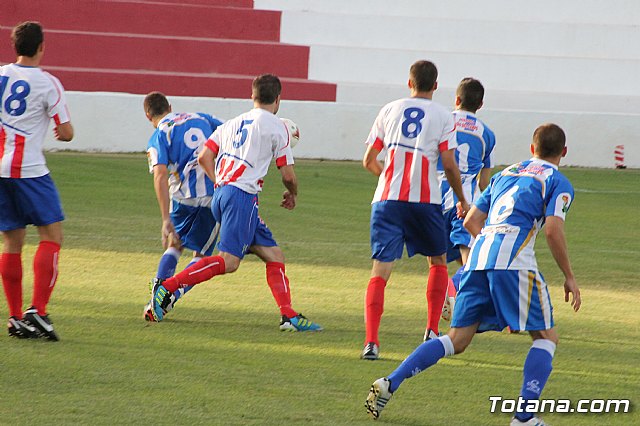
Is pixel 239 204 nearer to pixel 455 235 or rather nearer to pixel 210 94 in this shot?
pixel 455 235

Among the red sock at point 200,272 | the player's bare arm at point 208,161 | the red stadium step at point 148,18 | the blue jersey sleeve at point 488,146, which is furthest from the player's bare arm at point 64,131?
the red stadium step at point 148,18

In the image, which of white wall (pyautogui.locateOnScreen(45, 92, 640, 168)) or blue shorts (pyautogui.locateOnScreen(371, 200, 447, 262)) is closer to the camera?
blue shorts (pyautogui.locateOnScreen(371, 200, 447, 262))

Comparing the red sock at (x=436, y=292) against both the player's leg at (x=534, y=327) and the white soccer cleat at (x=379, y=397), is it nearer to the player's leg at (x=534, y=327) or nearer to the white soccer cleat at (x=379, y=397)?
the player's leg at (x=534, y=327)

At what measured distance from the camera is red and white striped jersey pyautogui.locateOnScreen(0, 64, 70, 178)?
23.2ft

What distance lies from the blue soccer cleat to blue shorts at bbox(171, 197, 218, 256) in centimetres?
97

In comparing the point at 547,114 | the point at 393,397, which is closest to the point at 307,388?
Answer: the point at 393,397

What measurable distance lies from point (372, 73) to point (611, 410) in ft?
61.3

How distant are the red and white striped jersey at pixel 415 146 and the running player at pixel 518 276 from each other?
1.16m

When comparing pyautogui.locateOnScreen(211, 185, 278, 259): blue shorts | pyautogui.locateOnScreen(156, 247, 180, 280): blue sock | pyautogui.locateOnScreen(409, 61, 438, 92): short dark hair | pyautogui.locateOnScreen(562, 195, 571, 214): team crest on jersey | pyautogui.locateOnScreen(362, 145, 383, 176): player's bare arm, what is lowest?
pyautogui.locateOnScreen(156, 247, 180, 280): blue sock

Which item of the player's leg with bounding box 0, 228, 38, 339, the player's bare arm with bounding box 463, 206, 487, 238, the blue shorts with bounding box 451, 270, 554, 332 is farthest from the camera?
the player's leg with bounding box 0, 228, 38, 339

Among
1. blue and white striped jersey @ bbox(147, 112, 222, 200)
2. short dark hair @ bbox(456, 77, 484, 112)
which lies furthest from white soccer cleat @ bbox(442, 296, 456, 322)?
blue and white striped jersey @ bbox(147, 112, 222, 200)

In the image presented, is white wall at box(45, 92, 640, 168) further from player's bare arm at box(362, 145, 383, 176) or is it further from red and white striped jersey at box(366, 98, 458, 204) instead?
red and white striped jersey at box(366, 98, 458, 204)

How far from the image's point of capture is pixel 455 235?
28.4ft

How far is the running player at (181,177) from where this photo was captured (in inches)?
327
